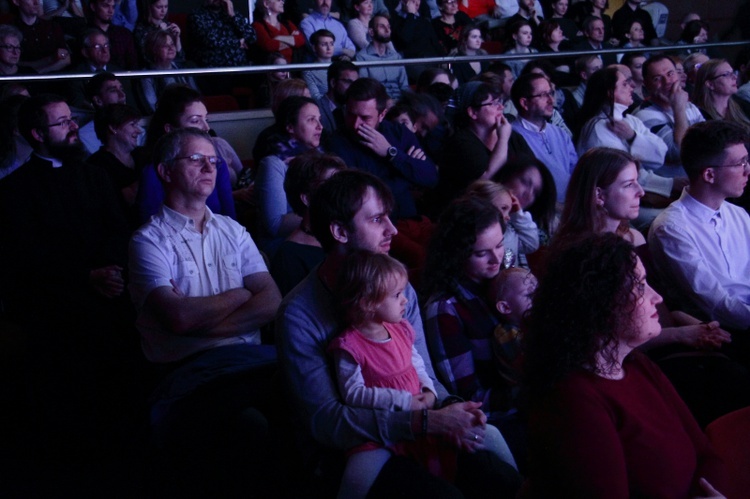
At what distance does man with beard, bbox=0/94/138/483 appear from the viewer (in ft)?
9.90

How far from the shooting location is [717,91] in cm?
494

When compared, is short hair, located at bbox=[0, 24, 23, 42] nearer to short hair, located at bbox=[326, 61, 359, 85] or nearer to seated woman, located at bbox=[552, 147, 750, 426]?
short hair, located at bbox=[326, 61, 359, 85]

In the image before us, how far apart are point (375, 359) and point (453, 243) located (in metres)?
0.61

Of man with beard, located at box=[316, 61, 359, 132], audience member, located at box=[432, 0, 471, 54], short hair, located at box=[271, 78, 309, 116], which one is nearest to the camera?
short hair, located at box=[271, 78, 309, 116]

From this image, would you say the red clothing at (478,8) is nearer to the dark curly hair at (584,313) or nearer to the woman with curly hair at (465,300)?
the woman with curly hair at (465,300)

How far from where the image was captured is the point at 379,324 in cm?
198

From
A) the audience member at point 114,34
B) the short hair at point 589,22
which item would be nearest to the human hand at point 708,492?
the audience member at point 114,34

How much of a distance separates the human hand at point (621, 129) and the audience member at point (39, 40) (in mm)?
3763

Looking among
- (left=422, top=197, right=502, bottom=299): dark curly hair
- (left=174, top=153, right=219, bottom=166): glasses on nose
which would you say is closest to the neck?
(left=174, top=153, right=219, bottom=166): glasses on nose

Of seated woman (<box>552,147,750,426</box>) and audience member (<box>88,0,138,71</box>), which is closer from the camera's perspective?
seated woman (<box>552,147,750,426</box>)

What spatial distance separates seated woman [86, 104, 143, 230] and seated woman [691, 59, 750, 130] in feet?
10.7

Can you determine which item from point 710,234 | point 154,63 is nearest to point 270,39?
point 154,63

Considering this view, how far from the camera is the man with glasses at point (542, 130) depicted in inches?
168

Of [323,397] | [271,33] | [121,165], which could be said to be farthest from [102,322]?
[271,33]
